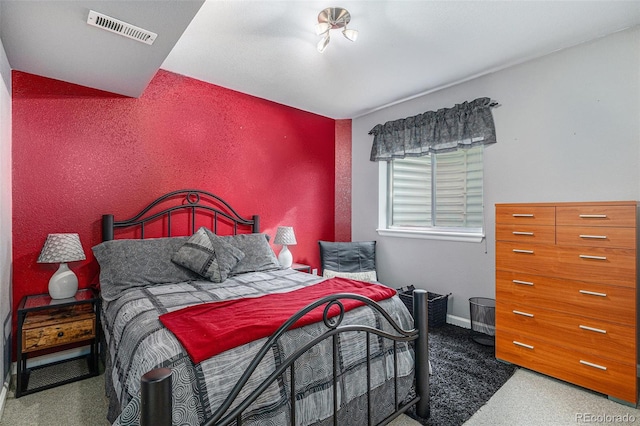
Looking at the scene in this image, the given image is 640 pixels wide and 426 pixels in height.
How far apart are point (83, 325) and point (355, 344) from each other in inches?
78.3

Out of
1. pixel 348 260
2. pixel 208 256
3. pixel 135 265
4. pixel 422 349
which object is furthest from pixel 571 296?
pixel 135 265

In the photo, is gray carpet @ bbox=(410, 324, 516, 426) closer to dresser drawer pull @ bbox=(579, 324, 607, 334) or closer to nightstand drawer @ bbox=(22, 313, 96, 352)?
dresser drawer pull @ bbox=(579, 324, 607, 334)

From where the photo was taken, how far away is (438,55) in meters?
2.75

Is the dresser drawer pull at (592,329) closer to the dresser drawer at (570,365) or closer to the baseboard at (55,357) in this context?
the dresser drawer at (570,365)

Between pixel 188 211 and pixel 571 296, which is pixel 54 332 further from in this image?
pixel 571 296

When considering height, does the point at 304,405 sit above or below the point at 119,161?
below

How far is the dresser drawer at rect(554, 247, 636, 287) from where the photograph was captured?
2.01 meters

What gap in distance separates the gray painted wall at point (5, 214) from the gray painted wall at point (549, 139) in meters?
3.54

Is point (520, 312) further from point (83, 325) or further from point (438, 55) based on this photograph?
point (83, 325)

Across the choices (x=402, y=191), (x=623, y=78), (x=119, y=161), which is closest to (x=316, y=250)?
(x=402, y=191)

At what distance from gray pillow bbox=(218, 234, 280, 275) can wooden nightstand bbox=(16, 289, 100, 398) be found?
42.7 inches

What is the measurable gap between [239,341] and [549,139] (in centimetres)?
294

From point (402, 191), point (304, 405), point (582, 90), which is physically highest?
point (582, 90)

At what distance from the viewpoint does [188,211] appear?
3.21m
